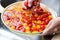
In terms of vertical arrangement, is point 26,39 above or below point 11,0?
below

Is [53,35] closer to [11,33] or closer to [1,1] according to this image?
[11,33]

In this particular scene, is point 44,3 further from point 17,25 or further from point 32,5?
point 17,25

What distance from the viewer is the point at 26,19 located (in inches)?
30.4

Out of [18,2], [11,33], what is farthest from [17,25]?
[18,2]

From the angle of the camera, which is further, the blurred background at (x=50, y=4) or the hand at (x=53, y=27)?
the blurred background at (x=50, y=4)

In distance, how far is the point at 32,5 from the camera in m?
0.81

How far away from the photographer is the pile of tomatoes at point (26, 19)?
0.73 m

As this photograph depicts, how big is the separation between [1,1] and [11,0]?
52mm

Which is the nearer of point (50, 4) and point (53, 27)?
point (53, 27)

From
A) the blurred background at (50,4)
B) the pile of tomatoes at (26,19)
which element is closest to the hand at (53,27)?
the pile of tomatoes at (26,19)

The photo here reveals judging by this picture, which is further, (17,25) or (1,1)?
(1,1)

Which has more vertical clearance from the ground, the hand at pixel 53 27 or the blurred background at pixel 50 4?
the blurred background at pixel 50 4

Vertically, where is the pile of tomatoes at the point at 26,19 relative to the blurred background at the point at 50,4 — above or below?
below

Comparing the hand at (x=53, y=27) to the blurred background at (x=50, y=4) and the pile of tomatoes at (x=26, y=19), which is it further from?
the blurred background at (x=50, y=4)
